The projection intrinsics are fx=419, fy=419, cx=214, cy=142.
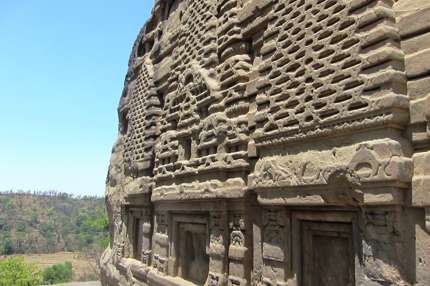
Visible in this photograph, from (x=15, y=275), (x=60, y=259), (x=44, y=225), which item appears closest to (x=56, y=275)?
(x=15, y=275)

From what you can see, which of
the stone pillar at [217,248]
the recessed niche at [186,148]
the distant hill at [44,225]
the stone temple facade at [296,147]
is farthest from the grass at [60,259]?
the stone pillar at [217,248]

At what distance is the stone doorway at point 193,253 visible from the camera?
6.16 metres

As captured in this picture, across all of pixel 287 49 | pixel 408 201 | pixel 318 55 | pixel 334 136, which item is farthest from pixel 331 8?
pixel 408 201

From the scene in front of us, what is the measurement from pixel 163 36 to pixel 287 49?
17.0ft

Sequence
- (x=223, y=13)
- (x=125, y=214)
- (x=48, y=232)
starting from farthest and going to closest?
1. (x=48, y=232)
2. (x=125, y=214)
3. (x=223, y=13)

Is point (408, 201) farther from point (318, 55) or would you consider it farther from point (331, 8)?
point (331, 8)

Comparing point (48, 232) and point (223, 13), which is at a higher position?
point (223, 13)

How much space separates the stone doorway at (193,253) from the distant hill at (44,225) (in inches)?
2110

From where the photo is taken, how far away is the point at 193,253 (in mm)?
6570

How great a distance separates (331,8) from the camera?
3.76 m

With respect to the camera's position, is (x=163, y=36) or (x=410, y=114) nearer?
(x=410, y=114)

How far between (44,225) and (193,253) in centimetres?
8420

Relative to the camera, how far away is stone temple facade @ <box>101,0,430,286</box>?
3062 mm

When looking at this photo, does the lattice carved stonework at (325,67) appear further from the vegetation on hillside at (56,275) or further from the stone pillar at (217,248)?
the vegetation on hillside at (56,275)
